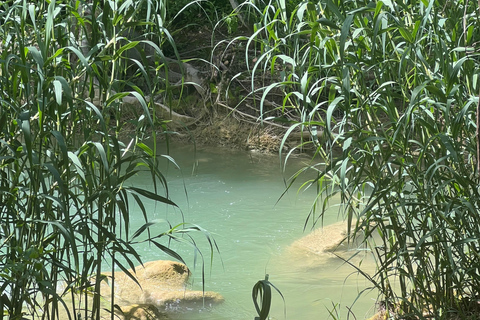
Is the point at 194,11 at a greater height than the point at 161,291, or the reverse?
the point at 194,11

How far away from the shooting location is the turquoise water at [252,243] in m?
2.72

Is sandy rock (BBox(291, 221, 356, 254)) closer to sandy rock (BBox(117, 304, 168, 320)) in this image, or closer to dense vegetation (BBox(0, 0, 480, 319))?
sandy rock (BBox(117, 304, 168, 320))

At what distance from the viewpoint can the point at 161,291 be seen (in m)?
2.78

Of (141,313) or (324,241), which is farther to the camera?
(324,241)

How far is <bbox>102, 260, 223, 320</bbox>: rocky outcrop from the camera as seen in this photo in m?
2.70

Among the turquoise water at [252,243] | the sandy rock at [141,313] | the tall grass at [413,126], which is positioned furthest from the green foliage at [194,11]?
the tall grass at [413,126]

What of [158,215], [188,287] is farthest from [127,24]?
[158,215]

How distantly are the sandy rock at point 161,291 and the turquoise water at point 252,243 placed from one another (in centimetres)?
7

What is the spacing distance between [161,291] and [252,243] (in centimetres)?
97

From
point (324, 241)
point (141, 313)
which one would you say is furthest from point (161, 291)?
point (324, 241)

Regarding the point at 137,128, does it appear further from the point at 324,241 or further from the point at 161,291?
the point at 324,241

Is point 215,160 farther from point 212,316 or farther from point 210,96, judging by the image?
point 212,316

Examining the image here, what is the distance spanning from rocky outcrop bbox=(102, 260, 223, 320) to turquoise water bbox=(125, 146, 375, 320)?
72mm

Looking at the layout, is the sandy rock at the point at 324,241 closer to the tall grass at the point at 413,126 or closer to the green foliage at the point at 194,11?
the tall grass at the point at 413,126
